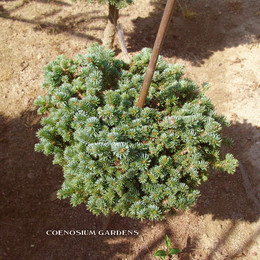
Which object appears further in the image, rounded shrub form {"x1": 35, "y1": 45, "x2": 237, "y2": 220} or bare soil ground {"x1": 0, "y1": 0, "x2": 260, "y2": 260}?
bare soil ground {"x1": 0, "y1": 0, "x2": 260, "y2": 260}

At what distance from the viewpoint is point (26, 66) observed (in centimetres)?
440

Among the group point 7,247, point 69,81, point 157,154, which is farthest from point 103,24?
point 7,247

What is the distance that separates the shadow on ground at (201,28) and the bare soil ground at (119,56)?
0.08ft

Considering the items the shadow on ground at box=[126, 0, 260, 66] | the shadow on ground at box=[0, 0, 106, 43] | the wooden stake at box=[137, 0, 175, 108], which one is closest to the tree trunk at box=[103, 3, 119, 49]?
the shadow on ground at box=[0, 0, 106, 43]

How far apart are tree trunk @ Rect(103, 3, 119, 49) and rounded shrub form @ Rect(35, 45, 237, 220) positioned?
1.99 metres

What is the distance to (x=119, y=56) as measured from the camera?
183 inches

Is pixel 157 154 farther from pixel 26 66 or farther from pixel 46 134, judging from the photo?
pixel 26 66

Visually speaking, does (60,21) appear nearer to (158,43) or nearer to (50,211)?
(50,211)

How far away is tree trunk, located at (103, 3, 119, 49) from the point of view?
3930 millimetres

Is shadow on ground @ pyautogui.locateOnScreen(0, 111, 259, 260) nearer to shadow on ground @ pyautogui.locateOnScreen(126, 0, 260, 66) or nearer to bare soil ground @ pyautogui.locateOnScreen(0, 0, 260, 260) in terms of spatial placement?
bare soil ground @ pyautogui.locateOnScreen(0, 0, 260, 260)

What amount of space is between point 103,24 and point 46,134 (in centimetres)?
394

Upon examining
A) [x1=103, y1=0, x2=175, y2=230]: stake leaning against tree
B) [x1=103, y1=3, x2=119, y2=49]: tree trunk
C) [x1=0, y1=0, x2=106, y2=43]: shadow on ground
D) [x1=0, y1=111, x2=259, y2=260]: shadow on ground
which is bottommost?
[x1=0, y1=111, x2=259, y2=260]: shadow on ground

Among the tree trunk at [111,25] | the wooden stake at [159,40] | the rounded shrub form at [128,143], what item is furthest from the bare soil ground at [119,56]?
the wooden stake at [159,40]

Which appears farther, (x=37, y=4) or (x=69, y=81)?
(x=37, y=4)
